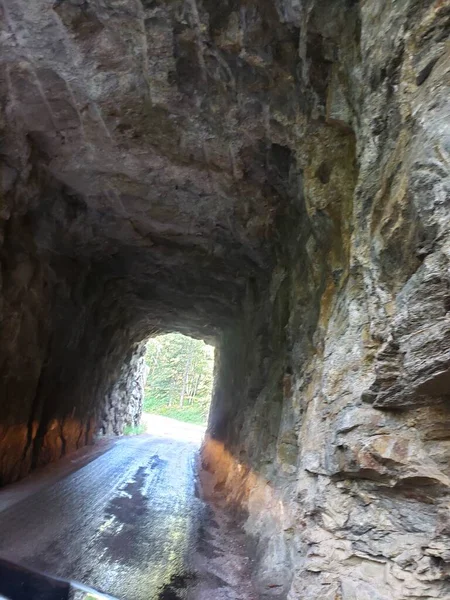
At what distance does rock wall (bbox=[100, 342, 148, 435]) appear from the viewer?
1761cm

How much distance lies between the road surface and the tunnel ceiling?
4.66m

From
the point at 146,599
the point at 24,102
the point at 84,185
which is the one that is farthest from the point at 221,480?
the point at 24,102

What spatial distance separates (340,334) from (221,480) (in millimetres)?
6977

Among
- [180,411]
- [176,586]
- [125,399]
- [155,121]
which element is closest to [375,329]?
[176,586]

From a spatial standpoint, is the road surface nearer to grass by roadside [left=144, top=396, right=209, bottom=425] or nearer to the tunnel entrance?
grass by roadside [left=144, top=396, right=209, bottom=425]

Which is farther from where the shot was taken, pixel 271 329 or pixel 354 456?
pixel 271 329

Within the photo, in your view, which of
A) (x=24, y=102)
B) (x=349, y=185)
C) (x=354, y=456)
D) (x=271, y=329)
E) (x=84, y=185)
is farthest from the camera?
(x=271, y=329)

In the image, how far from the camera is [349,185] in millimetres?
4805

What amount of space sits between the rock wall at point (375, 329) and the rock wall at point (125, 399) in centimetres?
1298

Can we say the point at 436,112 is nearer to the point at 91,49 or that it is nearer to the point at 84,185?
the point at 91,49

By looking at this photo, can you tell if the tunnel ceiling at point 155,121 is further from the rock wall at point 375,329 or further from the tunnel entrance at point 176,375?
the tunnel entrance at point 176,375

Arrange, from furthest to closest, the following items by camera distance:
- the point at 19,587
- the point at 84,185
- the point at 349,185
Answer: the point at 84,185 < the point at 349,185 < the point at 19,587

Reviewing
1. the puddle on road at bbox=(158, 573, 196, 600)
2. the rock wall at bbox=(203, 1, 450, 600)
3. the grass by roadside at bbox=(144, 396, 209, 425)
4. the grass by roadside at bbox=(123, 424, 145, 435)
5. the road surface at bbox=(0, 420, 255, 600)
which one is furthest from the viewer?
the grass by roadside at bbox=(144, 396, 209, 425)

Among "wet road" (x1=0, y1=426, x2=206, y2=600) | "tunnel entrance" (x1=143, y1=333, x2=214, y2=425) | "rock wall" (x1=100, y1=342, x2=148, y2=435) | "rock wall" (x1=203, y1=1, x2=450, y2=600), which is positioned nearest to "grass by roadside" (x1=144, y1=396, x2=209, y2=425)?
"tunnel entrance" (x1=143, y1=333, x2=214, y2=425)
